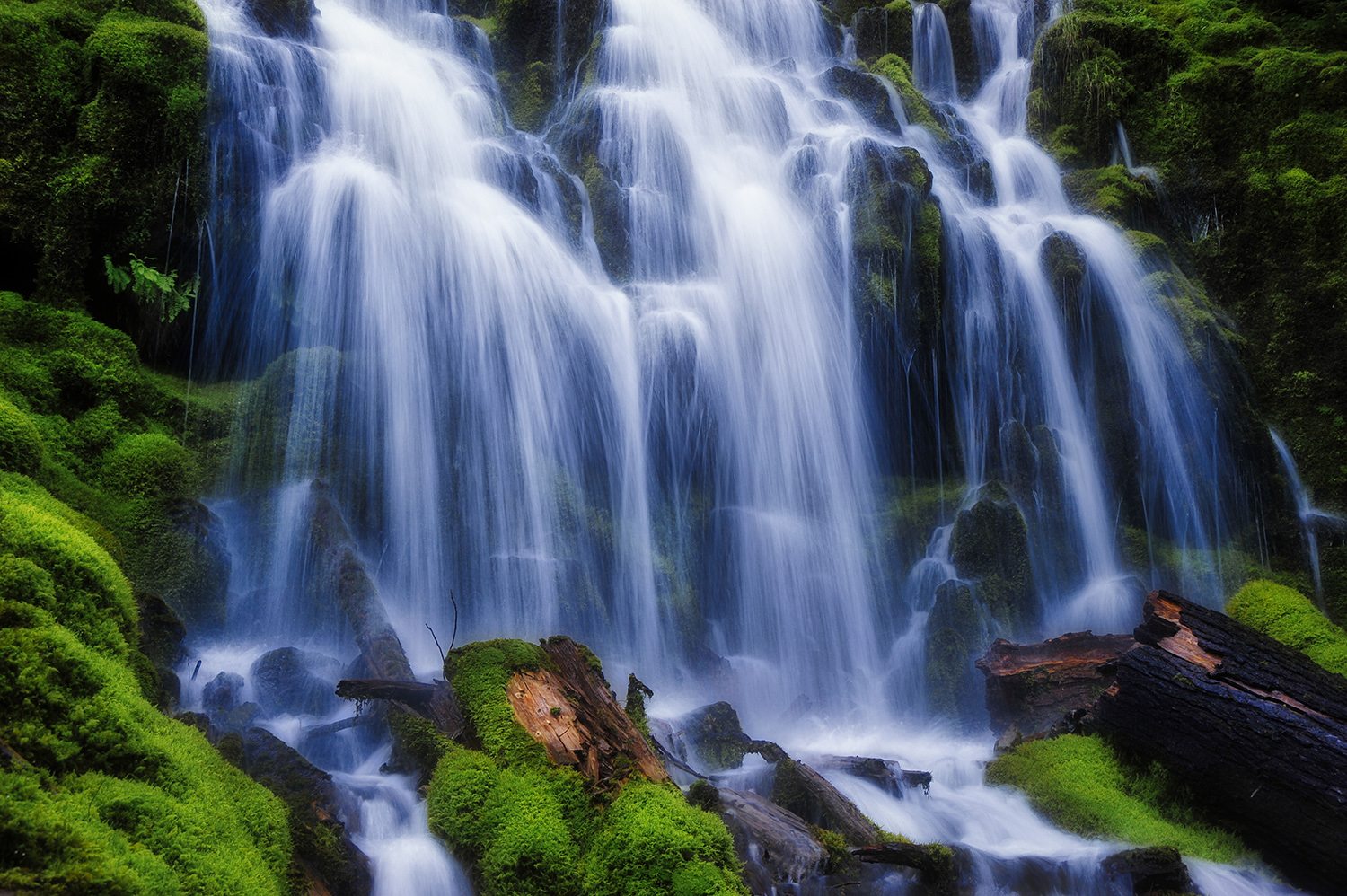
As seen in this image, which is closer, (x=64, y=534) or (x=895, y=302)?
(x=64, y=534)

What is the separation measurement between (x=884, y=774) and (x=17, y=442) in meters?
7.16

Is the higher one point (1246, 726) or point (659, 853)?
point (659, 853)

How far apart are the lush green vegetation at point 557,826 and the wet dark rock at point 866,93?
49.8ft

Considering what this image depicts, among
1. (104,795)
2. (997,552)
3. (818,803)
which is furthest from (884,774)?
(104,795)

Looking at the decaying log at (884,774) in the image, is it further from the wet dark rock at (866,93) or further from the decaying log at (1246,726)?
the wet dark rock at (866,93)

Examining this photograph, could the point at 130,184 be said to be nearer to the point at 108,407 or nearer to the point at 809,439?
the point at 108,407

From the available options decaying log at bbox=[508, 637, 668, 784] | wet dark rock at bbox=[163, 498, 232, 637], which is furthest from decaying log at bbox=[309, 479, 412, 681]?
decaying log at bbox=[508, 637, 668, 784]

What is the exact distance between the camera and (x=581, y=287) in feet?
40.2

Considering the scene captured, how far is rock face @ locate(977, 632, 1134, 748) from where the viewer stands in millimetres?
8562

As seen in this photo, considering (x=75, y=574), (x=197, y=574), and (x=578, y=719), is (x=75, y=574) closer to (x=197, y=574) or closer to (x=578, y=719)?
(x=578, y=719)

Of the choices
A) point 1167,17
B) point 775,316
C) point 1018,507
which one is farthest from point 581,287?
point 1167,17

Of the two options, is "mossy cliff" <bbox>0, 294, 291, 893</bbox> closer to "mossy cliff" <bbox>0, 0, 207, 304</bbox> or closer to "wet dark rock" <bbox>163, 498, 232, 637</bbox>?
"wet dark rock" <bbox>163, 498, 232, 637</bbox>

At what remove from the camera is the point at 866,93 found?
17.3m

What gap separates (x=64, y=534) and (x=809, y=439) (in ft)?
30.6
